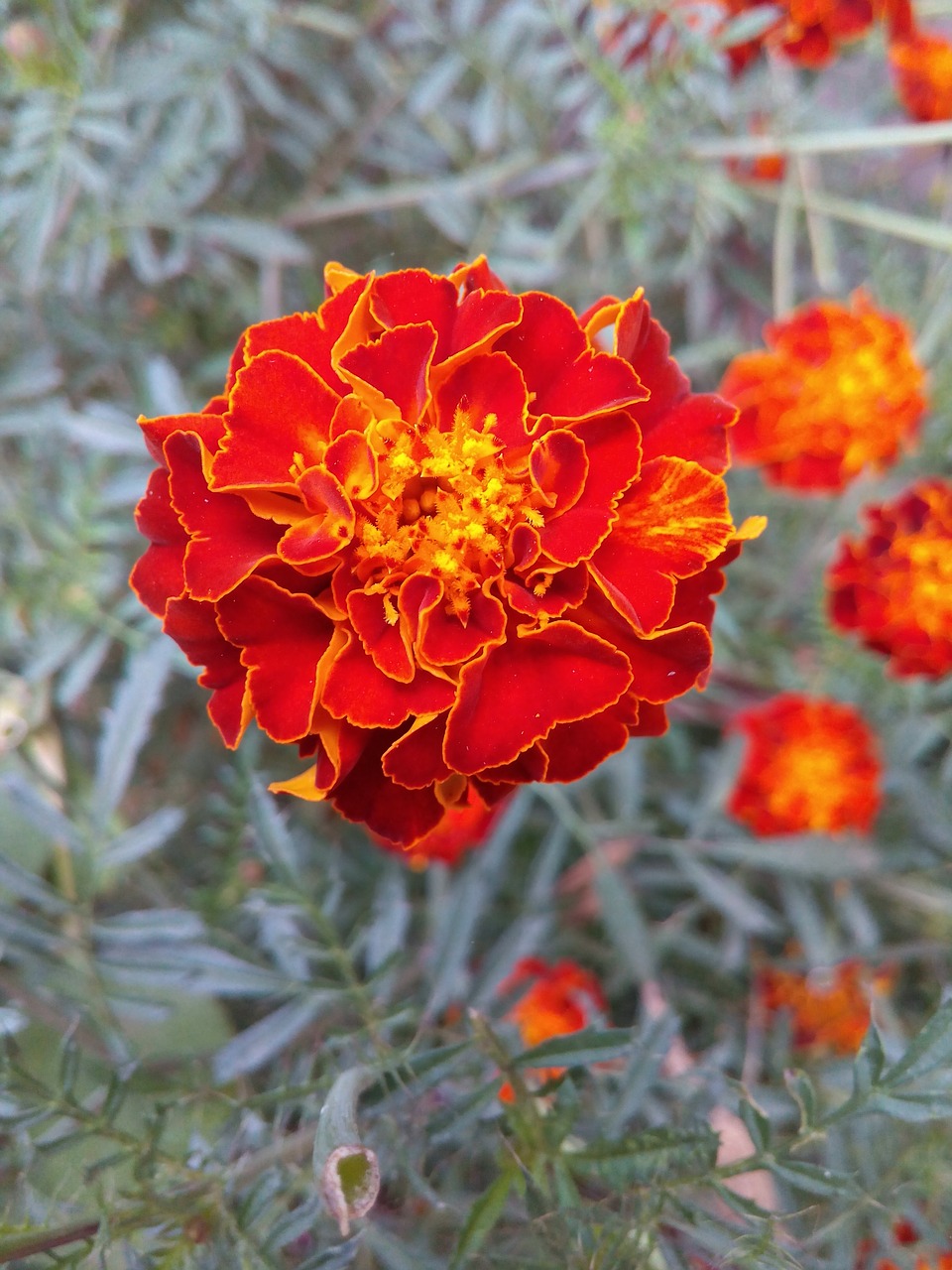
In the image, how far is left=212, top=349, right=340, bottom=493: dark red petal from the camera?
2.41 ft

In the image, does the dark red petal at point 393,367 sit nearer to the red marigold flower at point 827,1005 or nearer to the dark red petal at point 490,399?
the dark red petal at point 490,399

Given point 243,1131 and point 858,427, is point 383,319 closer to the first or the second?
point 243,1131

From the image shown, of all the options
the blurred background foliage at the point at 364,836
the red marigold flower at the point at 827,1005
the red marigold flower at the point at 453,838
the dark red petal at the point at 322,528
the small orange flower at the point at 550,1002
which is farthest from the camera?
the red marigold flower at the point at 827,1005

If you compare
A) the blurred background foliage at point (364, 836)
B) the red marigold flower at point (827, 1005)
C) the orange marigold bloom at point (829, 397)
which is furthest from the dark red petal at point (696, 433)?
the red marigold flower at point (827, 1005)

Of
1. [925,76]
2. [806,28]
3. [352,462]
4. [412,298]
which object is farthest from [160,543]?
[925,76]

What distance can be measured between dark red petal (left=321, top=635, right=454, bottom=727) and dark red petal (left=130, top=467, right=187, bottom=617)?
0.16 meters

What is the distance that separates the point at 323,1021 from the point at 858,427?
115cm

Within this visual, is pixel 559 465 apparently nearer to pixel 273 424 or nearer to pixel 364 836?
pixel 273 424

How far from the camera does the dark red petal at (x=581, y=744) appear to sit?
2.53 feet

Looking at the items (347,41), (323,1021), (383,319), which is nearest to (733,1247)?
(323,1021)

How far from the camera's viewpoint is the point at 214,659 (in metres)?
0.79

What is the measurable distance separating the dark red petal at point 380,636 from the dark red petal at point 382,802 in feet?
0.32

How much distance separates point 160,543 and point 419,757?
28 cm

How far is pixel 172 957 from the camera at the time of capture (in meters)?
1.12
